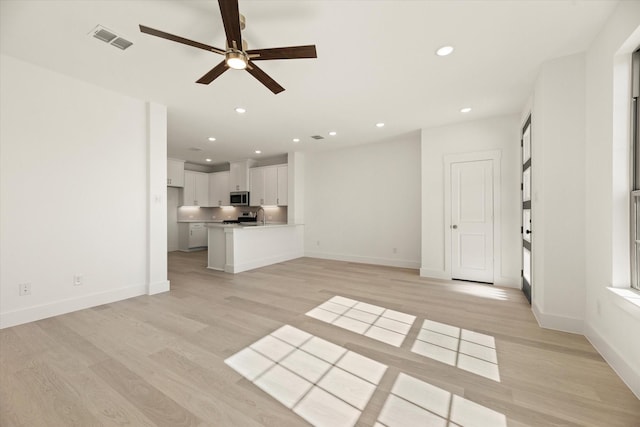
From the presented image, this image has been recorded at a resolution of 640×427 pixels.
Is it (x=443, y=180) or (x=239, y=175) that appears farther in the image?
(x=239, y=175)

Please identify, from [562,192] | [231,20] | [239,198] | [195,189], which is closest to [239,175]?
[239,198]

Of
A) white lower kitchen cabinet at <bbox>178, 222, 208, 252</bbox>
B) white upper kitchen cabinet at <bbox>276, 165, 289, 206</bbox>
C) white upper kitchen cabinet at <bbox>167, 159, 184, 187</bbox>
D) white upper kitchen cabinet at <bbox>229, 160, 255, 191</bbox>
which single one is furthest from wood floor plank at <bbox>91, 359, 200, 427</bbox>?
white upper kitchen cabinet at <bbox>167, 159, 184, 187</bbox>

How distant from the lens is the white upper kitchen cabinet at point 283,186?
7109mm

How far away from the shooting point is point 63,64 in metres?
2.77

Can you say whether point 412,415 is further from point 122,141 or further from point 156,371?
point 122,141

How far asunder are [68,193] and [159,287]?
1.66 meters

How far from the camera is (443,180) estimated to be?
4.75 metres

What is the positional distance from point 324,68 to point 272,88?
668 mm

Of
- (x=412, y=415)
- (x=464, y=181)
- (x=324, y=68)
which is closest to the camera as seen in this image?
(x=412, y=415)

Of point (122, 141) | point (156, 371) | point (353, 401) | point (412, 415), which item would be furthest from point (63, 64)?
point (412, 415)

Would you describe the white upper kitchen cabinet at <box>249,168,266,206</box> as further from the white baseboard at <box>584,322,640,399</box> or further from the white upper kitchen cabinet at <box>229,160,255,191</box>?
the white baseboard at <box>584,322,640,399</box>

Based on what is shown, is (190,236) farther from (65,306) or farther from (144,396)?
(144,396)

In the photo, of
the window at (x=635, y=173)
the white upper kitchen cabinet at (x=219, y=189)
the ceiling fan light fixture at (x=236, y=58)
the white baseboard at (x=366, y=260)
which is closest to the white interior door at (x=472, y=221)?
the white baseboard at (x=366, y=260)

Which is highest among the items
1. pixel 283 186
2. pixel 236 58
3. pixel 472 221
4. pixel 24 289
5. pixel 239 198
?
pixel 236 58
